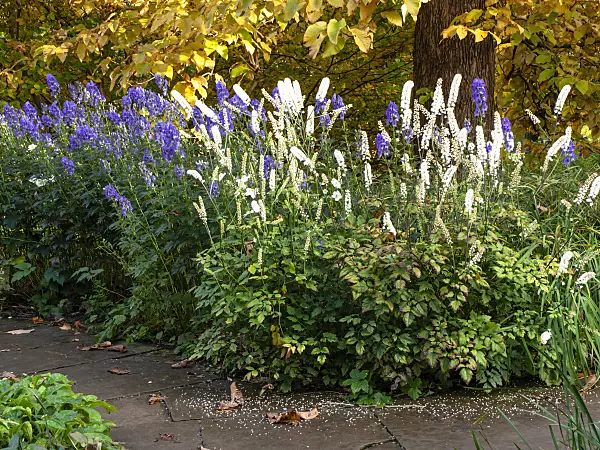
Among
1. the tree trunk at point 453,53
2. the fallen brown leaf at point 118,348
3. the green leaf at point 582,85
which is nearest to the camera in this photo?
the fallen brown leaf at point 118,348

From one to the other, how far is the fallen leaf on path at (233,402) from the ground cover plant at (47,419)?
2.23 ft

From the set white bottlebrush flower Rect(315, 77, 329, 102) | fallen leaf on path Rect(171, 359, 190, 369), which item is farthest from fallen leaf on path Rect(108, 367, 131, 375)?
white bottlebrush flower Rect(315, 77, 329, 102)

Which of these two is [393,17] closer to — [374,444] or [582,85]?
[374,444]

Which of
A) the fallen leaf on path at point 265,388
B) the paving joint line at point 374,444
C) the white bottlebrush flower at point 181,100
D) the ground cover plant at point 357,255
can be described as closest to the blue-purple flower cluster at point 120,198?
the ground cover plant at point 357,255

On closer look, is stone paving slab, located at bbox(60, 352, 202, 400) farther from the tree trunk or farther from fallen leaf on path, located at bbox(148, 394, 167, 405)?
the tree trunk

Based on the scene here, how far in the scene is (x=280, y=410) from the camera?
3.84 meters

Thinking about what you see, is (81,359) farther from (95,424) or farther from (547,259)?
(547,259)

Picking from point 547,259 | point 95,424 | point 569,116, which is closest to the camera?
point 95,424

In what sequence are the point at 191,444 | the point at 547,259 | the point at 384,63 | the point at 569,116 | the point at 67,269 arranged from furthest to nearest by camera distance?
the point at 384,63
the point at 569,116
the point at 67,269
the point at 547,259
the point at 191,444

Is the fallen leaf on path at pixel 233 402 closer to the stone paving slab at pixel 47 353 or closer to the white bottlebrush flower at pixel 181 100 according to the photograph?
the stone paving slab at pixel 47 353

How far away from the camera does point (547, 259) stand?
4.16 meters

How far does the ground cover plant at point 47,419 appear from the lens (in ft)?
9.70

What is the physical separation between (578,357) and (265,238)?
5.87 ft

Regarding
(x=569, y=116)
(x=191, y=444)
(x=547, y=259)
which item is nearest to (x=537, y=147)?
(x=569, y=116)
